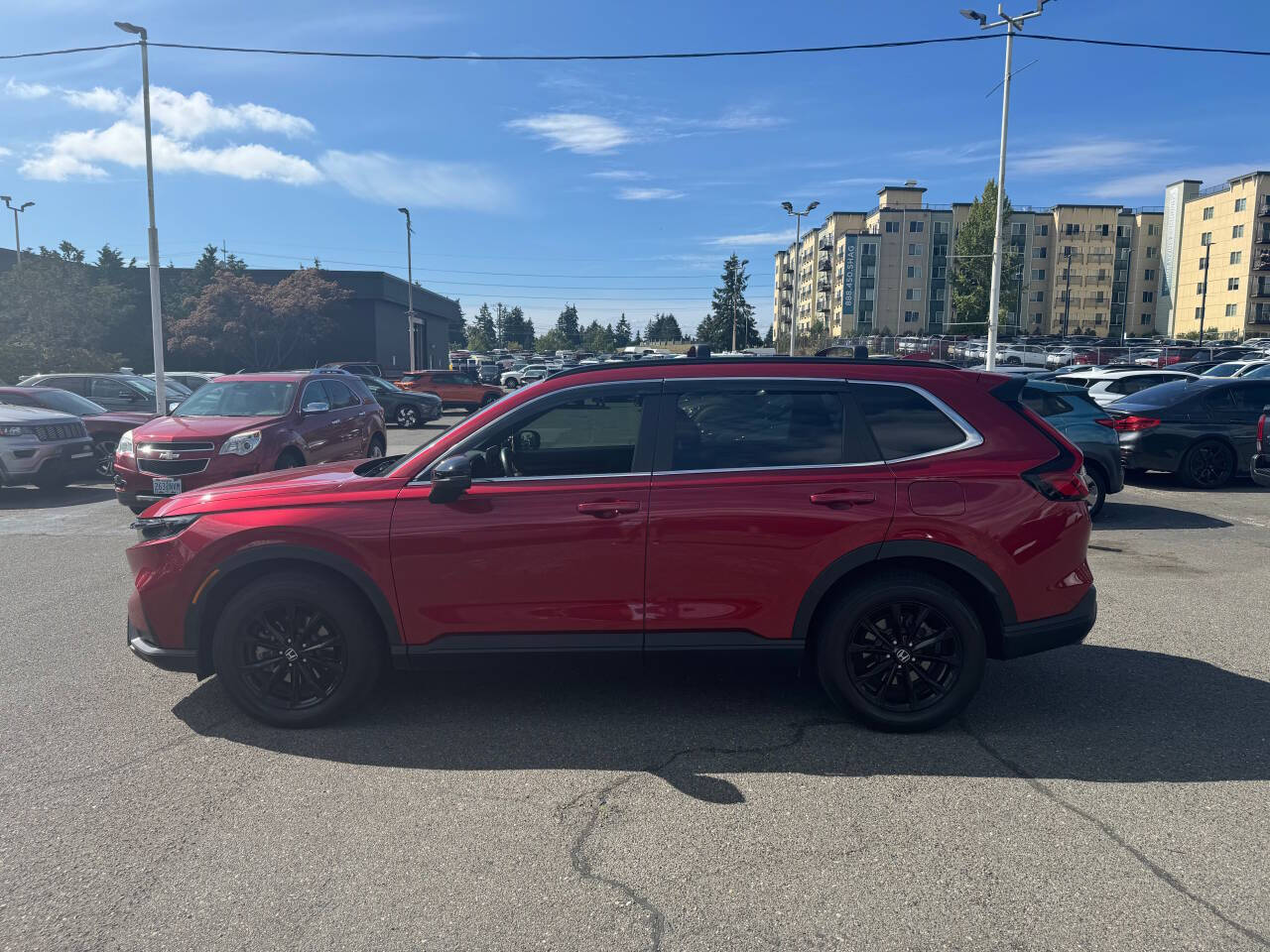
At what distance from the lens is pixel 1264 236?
89.0 meters

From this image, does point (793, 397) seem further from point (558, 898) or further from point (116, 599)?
point (116, 599)

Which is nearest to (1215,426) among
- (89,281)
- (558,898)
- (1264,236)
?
(558,898)

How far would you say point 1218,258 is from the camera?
9312 centimetres

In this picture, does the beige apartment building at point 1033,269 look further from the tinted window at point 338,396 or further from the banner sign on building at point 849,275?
the tinted window at point 338,396

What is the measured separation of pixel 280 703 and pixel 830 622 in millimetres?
2702

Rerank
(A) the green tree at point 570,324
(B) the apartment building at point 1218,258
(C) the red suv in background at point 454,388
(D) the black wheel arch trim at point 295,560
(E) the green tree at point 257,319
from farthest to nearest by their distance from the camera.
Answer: (A) the green tree at point 570,324 < (B) the apartment building at point 1218,258 < (E) the green tree at point 257,319 < (C) the red suv in background at point 454,388 < (D) the black wheel arch trim at point 295,560

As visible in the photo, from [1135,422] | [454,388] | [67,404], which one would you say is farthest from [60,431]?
[454,388]

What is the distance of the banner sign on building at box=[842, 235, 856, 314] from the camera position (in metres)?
102

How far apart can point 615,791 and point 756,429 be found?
1.80 meters

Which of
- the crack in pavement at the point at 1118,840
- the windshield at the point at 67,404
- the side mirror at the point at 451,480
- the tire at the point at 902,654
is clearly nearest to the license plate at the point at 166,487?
the windshield at the point at 67,404

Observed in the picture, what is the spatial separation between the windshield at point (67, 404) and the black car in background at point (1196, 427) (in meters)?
15.7

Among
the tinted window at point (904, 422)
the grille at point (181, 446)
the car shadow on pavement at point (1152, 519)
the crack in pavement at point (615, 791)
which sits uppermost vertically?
the tinted window at point (904, 422)

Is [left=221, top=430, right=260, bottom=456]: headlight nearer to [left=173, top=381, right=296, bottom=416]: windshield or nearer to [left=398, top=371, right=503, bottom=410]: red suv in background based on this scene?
[left=173, top=381, right=296, bottom=416]: windshield

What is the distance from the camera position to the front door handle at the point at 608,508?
4262 mm
